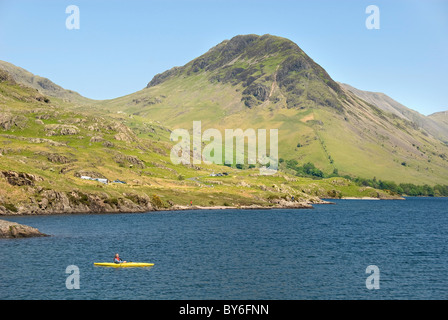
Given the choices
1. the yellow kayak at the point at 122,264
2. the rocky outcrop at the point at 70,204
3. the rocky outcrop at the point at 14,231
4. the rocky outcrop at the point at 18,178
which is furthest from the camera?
the rocky outcrop at the point at 18,178

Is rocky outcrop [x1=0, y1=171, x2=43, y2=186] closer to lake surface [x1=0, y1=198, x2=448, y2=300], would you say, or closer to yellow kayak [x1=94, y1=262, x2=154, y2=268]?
lake surface [x1=0, y1=198, x2=448, y2=300]

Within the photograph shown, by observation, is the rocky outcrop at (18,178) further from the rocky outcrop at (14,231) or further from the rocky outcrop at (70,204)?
the rocky outcrop at (14,231)

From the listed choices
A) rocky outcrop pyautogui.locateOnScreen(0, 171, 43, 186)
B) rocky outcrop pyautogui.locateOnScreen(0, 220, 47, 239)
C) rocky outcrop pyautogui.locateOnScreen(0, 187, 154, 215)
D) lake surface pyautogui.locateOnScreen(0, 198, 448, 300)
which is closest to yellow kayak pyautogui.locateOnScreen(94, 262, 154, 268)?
lake surface pyautogui.locateOnScreen(0, 198, 448, 300)

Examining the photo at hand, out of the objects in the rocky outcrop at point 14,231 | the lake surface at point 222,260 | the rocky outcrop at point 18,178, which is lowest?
the lake surface at point 222,260

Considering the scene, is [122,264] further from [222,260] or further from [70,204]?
[70,204]

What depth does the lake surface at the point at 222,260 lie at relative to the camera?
68500 mm

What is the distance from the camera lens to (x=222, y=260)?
302 ft

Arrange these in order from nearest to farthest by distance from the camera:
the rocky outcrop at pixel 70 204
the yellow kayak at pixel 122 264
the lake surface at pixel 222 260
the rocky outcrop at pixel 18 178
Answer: the lake surface at pixel 222 260 → the yellow kayak at pixel 122 264 → the rocky outcrop at pixel 70 204 → the rocky outcrop at pixel 18 178

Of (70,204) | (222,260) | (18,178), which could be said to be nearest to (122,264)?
(222,260)

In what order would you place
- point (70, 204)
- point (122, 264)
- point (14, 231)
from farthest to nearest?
point (70, 204)
point (14, 231)
point (122, 264)

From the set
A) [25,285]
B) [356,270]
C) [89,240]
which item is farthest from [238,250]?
[25,285]

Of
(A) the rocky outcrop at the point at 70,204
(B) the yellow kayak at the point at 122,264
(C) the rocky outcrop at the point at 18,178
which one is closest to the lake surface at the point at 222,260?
(B) the yellow kayak at the point at 122,264
